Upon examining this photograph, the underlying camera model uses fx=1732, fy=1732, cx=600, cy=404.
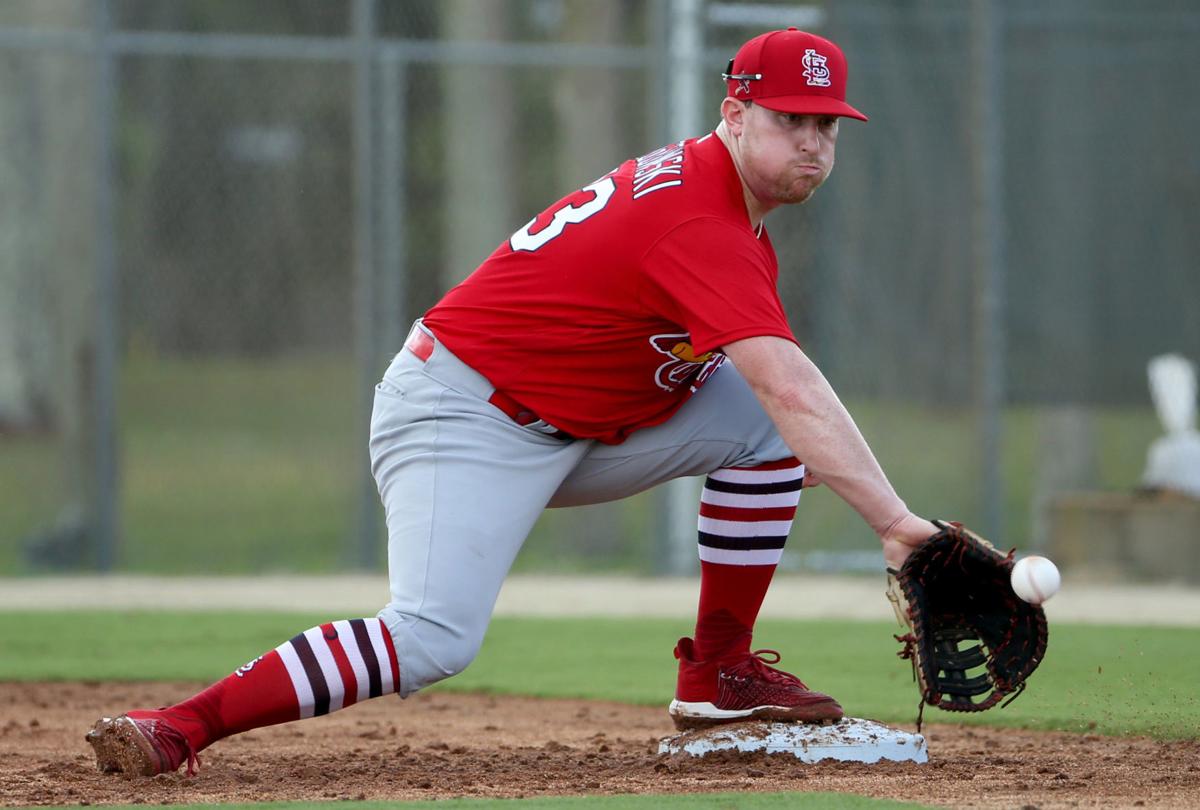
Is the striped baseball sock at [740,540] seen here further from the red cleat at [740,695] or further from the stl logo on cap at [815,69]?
the stl logo on cap at [815,69]

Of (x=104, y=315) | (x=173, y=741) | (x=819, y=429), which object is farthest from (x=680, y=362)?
(x=104, y=315)

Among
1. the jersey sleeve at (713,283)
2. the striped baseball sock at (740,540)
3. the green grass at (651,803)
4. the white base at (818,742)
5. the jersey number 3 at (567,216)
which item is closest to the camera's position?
the green grass at (651,803)

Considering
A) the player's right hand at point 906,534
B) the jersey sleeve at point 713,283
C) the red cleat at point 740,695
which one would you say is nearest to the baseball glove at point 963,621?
the player's right hand at point 906,534

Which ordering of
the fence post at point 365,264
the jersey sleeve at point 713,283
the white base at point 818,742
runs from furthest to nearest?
the fence post at point 365,264 → the white base at point 818,742 → the jersey sleeve at point 713,283

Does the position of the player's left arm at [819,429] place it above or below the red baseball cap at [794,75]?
below

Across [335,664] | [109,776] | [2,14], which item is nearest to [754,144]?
[335,664]

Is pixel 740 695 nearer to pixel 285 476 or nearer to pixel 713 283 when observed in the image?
pixel 713 283

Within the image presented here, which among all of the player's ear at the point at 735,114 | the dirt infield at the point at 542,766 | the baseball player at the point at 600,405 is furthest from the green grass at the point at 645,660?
the player's ear at the point at 735,114

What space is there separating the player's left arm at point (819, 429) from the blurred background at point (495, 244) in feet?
17.6

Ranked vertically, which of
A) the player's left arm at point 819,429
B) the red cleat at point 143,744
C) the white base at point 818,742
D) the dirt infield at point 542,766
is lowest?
the dirt infield at point 542,766

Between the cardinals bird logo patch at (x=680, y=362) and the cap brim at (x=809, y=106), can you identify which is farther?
the cardinals bird logo patch at (x=680, y=362)

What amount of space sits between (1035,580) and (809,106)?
3.69 feet

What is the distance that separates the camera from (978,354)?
30.0 ft

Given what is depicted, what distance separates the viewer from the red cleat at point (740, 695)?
4305 mm
